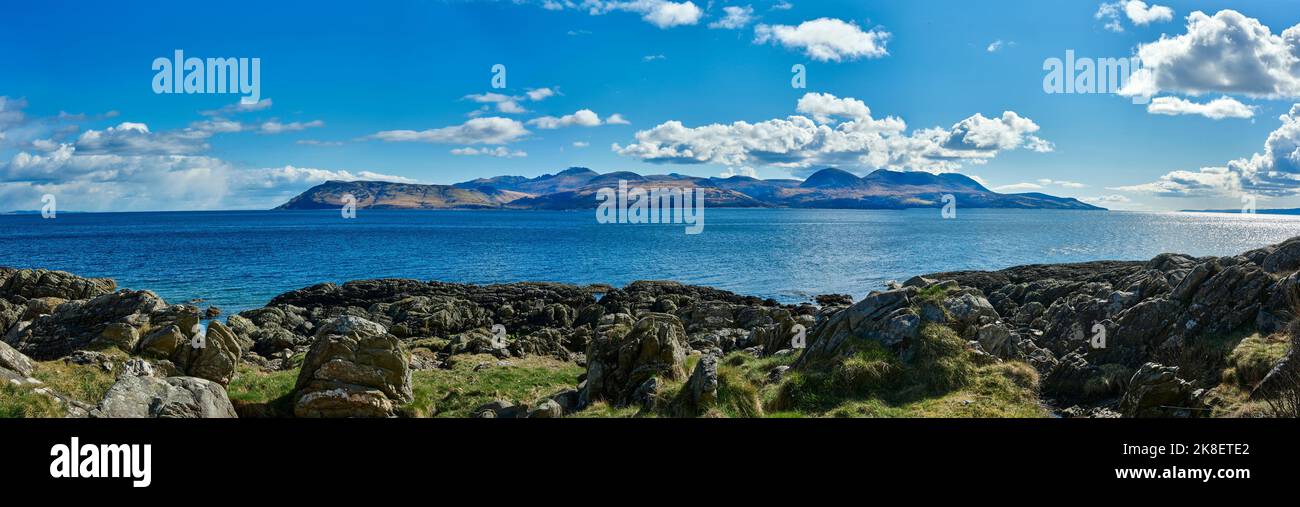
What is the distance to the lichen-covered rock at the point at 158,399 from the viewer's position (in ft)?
41.4

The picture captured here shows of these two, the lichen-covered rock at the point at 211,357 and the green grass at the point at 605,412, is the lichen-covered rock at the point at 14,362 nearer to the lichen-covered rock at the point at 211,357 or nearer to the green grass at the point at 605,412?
the lichen-covered rock at the point at 211,357

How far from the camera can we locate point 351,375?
669 inches

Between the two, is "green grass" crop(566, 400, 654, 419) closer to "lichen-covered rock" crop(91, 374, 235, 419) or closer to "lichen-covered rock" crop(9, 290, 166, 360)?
"lichen-covered rock" crop(91, 374, 235, 419)

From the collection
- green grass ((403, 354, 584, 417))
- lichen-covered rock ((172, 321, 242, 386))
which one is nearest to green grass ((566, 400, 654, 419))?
green grass ((403, 354, 584, 417))

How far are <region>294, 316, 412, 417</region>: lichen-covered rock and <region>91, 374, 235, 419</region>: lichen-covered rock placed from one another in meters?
2.34

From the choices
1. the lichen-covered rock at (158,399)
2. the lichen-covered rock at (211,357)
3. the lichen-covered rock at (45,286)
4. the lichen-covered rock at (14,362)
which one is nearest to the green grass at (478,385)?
the lichen-covered rock at (158,399)

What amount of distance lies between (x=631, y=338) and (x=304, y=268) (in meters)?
79.9

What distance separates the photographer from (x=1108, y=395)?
1569 centimetres

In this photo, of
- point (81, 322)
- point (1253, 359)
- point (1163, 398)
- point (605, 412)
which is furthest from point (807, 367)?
point (81, 322)

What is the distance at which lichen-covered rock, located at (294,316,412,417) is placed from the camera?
54.4 feet

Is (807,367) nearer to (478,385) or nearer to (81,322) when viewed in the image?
(478,385)

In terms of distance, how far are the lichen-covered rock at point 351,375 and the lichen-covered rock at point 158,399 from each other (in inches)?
92.0
